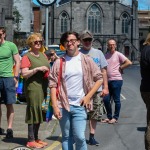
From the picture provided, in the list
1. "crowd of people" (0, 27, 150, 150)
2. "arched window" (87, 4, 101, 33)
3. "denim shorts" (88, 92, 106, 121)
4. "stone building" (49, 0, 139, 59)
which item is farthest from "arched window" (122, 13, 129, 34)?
"denim shorts" (88, 92, 106, 121)

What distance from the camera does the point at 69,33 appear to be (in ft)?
19.9

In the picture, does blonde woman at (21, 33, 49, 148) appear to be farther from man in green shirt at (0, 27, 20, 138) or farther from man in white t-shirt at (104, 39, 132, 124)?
man in white t-shirt at (104, 39, 132, 124)

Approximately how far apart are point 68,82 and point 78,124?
0.53 metres

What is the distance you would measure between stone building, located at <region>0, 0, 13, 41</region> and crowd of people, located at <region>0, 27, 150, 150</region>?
1873cm

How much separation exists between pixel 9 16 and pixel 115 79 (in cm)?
2227

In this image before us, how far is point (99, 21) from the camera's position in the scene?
105688 millimetres

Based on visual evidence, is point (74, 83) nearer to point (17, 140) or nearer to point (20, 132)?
point (17, 140)

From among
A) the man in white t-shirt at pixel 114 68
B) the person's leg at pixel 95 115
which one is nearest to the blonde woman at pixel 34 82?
the person's leg at pixel 95 115

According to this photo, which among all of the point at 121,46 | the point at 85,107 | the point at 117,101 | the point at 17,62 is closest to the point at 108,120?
the point at 117,101

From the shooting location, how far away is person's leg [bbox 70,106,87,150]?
592cm

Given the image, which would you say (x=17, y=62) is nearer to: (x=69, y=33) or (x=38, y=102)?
(x=38, y=102)

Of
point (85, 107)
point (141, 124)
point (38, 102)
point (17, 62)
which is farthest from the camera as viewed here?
point (141, 124)

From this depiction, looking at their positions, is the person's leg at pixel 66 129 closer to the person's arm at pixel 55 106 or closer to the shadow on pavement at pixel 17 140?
the person's arm at pixel 55 106

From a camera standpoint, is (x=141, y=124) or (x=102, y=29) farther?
(x=102, y=29)
